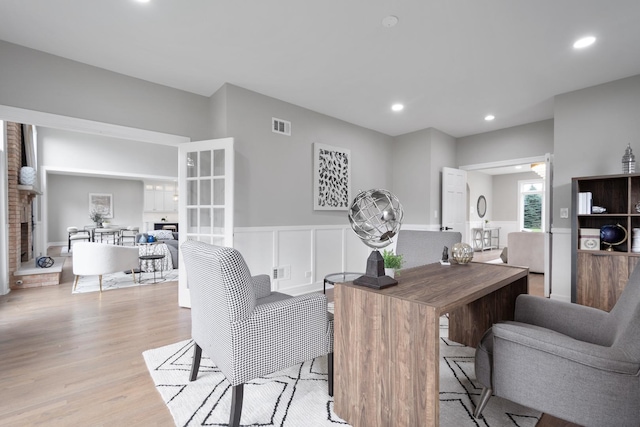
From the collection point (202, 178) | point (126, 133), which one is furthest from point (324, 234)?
point (126, 133)

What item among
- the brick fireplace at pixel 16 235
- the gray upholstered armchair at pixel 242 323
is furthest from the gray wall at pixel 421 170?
the brick fireplace at pixel 16 235

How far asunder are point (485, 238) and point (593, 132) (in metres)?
6.40

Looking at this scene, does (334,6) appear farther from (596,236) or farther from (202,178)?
(596,236)

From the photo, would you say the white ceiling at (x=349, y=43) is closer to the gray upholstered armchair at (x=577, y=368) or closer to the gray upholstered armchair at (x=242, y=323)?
the gray upholstered armchair at (x=242, y=323)

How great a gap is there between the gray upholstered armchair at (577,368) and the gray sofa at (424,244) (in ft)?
3.88

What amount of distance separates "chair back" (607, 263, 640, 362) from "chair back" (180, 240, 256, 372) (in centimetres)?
159

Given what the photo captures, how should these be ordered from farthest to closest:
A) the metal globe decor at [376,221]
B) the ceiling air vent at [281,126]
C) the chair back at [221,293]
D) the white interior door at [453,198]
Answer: the white interior door at [453,198]
the ceiling air vent at [281,126]
the metal globe decor at [376,221]
the chair back at [221,293]

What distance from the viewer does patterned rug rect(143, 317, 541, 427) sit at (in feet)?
5.18

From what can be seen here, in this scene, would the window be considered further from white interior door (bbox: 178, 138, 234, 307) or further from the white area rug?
the white area rug

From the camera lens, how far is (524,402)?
137cm

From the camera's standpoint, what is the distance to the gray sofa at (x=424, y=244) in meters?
2.72

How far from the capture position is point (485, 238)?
937cm

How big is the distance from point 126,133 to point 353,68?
2.52 m

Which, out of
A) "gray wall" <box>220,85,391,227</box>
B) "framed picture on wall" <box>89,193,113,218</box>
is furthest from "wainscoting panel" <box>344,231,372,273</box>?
"framed picture on wall" <box>89,193,113,218</box>
